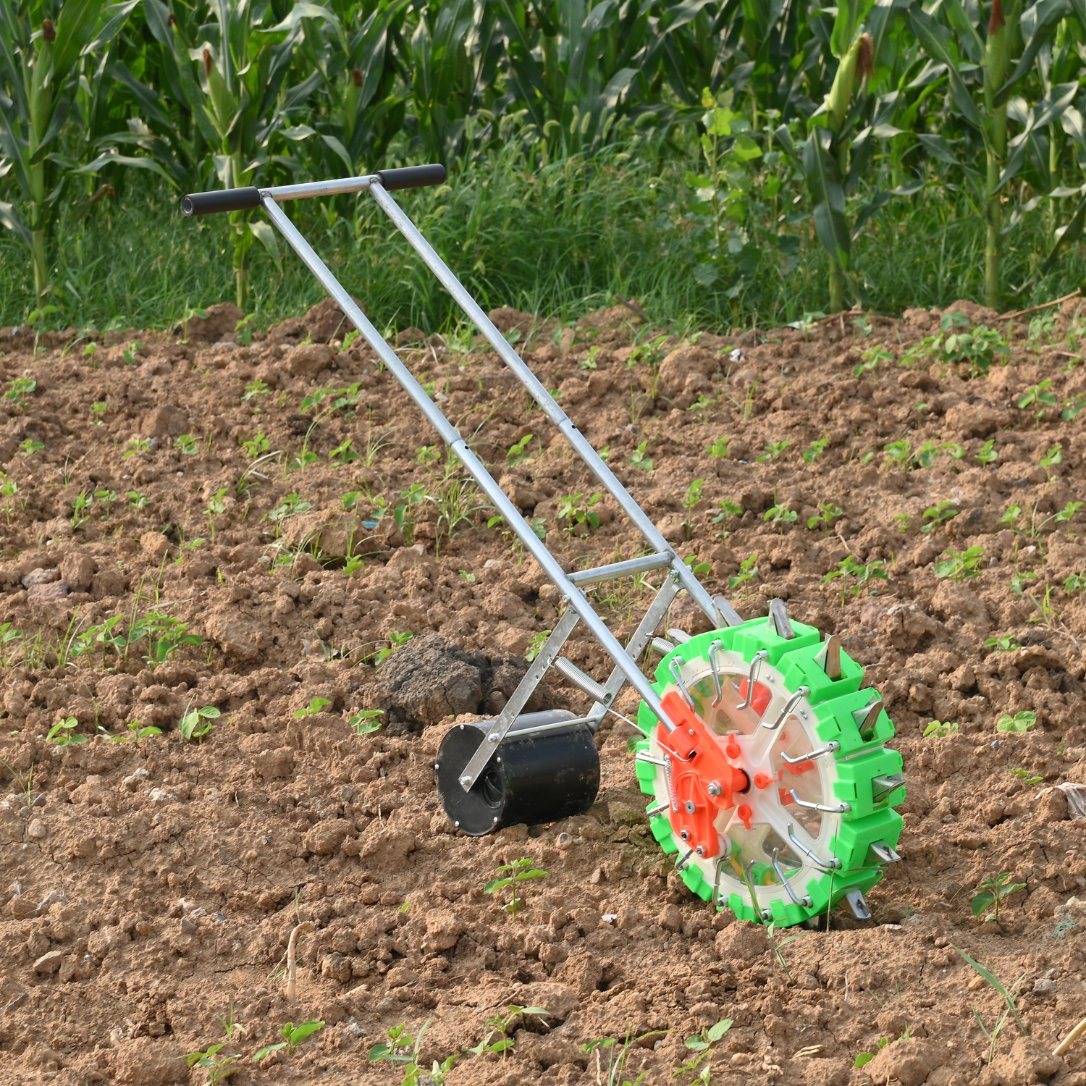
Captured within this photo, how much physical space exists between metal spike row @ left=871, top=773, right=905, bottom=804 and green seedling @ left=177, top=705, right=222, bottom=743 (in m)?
1.89

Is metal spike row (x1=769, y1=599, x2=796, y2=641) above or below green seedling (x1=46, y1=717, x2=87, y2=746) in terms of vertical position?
above

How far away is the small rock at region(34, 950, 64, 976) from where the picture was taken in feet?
11.3

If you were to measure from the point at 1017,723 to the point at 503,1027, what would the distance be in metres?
1.74

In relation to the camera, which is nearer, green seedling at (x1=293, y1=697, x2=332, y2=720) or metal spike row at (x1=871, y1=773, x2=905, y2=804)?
metal spike row at (x1=871, y1=773, x2=905, y2=804)

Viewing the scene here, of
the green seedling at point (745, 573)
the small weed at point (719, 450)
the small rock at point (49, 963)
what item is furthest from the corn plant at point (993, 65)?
the small rock at point (49, 963)

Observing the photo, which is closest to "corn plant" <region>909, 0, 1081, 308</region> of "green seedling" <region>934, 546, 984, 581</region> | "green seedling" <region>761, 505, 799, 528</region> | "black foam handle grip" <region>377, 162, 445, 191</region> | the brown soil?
the brown soil

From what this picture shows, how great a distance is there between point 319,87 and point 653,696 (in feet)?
15.5

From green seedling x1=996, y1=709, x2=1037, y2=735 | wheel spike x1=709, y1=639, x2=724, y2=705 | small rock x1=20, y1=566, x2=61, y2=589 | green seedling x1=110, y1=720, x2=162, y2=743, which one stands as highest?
wheel spike x1=709, y1=639, x2=724, y2=705

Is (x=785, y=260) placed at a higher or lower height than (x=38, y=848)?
higher

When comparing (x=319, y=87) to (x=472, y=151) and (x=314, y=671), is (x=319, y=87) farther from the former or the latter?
(x=314, y=671)

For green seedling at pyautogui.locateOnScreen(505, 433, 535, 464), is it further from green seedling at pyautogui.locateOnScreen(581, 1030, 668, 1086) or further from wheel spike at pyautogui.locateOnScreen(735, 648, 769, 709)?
green seedling at pyautogui.locateOnScreen(581, 1030, 668, 1086)

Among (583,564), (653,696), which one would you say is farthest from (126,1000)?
(583,564)

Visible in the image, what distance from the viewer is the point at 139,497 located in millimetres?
5457

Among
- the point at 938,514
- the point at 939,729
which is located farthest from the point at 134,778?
the point at 938,514
